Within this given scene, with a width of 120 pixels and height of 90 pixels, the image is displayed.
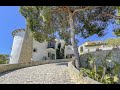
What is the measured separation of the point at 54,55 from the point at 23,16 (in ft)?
62.2

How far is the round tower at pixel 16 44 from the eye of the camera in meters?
35.0

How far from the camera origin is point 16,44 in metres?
36.4

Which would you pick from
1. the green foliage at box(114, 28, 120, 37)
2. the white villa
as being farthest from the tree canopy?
the white villa

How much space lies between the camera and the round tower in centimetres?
3503

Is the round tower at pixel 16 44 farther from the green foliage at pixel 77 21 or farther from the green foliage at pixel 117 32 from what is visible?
the green foliage at pixel 117 32

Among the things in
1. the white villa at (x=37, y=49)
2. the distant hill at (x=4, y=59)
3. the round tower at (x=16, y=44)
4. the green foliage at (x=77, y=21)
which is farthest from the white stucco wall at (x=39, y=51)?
the green foliage at (x=77, y=21)

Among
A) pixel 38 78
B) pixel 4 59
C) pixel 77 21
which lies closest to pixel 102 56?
pixel 77 21

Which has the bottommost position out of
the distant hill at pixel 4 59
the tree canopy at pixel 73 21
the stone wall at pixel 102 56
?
the stone wall at pixel 102 56

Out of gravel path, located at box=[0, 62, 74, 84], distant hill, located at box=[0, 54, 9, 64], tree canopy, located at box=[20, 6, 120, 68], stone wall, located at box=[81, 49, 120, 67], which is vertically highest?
tree canopy, located at box=[20, 6, 120, 68]

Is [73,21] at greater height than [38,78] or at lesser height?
greater

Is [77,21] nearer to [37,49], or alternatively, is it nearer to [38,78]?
[38,78]

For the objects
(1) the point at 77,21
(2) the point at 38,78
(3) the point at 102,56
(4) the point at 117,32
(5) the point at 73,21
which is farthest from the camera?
(1) the point at 77,21

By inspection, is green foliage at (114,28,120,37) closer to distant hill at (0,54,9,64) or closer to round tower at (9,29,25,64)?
round tower at (9,29,25,64)
